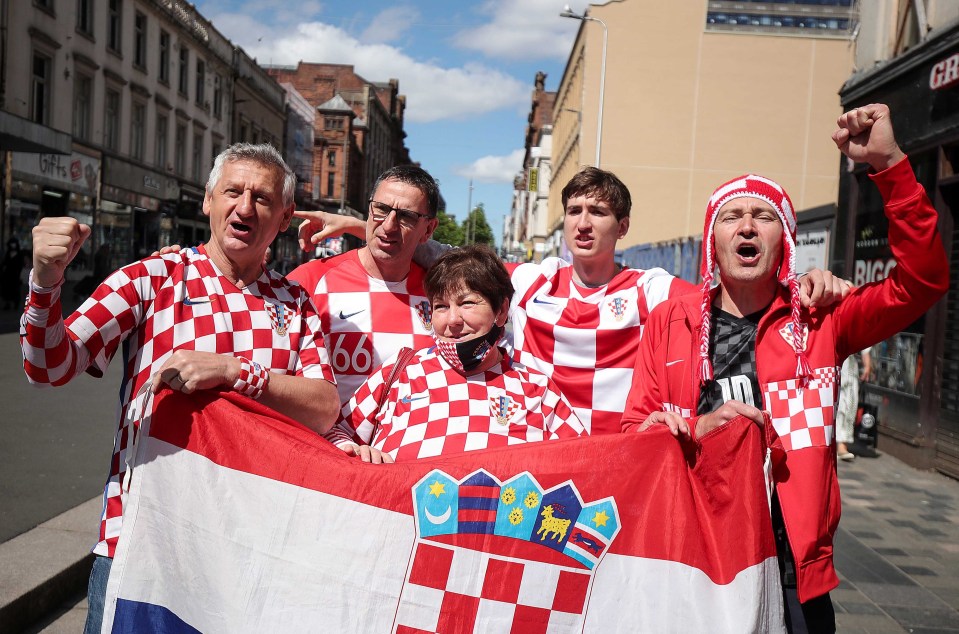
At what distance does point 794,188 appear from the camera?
119ft

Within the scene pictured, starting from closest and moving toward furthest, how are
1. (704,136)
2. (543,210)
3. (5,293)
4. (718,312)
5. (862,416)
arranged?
1. (718,312)
2. (862,416)
3. (5,293)
4. (704,136)
5. (543,210)

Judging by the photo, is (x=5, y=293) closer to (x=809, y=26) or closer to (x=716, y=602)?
(x=716, y=602)

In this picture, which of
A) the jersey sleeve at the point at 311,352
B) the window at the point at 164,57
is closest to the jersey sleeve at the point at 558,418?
the jersey sleeve at the point at 311,352

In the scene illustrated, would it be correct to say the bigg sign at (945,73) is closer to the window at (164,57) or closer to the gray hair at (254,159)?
the gray hair at (254,159)

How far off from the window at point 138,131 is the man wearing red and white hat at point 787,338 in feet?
104

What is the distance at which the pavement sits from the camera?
4.04 meters

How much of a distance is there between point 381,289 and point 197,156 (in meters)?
37.4

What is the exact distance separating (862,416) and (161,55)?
31.2 m

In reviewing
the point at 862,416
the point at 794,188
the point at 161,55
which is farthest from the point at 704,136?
the point at 862,416

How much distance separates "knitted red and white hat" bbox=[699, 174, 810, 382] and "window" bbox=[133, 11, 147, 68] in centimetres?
3172

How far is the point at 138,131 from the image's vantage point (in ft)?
102

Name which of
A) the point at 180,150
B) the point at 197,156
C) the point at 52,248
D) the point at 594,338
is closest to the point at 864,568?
the point at 594,338

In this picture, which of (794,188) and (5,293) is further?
(794,188)

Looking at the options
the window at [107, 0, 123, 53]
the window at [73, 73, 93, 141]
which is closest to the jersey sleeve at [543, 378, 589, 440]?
the window at [73, 73, 93, 141]
